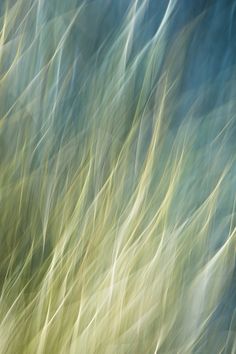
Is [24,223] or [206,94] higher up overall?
[206,94]

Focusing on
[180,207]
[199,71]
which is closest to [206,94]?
[199,71]

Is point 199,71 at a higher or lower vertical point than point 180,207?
higher

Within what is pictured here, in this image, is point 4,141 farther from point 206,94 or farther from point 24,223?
point 206,94

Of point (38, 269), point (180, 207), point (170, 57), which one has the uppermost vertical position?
point (170, 57)

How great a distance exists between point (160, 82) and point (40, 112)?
0.20 metres

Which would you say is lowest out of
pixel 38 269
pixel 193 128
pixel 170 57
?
pixel 38 269

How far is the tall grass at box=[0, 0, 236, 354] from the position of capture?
941 mm

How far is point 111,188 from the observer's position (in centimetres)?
98

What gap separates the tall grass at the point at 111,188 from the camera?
3.09ft

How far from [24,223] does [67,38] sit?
0.30 meters

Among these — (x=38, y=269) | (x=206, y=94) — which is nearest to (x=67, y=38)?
(x=206, y=94)

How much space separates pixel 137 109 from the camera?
0.96 meters

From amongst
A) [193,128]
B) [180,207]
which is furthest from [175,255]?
[193,128]

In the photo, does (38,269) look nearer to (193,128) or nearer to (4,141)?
(4,141)
